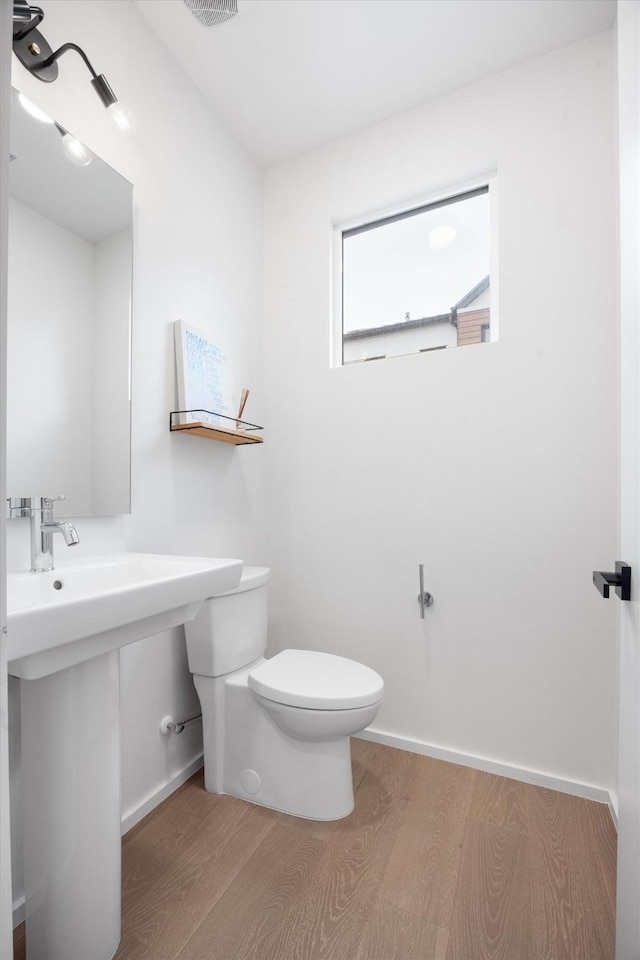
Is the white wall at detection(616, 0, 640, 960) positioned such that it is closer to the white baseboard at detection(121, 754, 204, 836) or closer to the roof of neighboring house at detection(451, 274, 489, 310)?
the roof of neighboring house at detection(451, 274, 489, 310)

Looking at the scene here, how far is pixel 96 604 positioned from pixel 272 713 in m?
0.91

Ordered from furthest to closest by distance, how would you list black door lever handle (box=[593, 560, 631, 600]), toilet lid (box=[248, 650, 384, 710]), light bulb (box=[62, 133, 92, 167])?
toilet lid (box=[248, 650, 384, 710])
light bulb (box=[62, 133, 92, 167])
black door lever handle (box=[593, 560, 631, 600])

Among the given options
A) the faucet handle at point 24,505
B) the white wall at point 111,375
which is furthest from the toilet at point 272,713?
the faucet handle at point 24,505

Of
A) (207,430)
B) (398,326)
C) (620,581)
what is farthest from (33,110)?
(620,581)

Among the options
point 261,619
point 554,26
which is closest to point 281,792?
point 261,619

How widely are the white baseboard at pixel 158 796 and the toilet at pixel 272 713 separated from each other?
0.11 m

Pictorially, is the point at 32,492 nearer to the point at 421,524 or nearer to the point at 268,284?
the point at 421,524

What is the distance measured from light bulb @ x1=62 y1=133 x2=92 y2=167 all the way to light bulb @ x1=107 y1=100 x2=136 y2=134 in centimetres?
21

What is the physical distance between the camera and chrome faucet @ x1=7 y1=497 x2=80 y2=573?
1.17 meters

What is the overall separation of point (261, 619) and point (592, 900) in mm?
1258

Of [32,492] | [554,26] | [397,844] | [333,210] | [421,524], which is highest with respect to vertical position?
[554,26]

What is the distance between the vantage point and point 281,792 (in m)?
1.54

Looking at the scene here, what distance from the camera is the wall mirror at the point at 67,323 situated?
123 cm

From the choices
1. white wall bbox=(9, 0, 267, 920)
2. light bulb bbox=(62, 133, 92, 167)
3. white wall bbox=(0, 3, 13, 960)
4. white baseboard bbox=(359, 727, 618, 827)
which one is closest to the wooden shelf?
white wall bbox=(9, 0, 267, 920)
